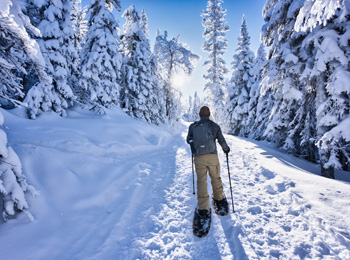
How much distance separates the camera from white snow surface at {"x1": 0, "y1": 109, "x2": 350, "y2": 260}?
2.99 m

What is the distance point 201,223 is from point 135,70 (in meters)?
16.0

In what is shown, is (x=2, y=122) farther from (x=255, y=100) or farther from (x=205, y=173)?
(x=255, y=100)

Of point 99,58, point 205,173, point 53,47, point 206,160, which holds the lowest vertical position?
point 205,173

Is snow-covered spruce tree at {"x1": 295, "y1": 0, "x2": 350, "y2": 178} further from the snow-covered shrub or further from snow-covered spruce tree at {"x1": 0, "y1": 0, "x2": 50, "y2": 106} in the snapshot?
the snow-covered shrub

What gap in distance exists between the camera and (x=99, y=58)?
12.1 meters

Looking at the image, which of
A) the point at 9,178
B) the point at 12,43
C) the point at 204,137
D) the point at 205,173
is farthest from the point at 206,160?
the point at 12,43

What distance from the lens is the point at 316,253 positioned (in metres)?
2.83

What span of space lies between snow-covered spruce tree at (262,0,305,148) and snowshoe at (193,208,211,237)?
23.5 feet

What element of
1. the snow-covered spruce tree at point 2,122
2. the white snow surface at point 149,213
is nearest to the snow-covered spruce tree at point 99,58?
the white snow surface at point 149,213

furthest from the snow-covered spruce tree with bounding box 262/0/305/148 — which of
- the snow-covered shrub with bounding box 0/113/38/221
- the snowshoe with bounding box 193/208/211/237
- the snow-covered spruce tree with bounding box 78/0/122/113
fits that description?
the snow-covered spruce tree with bounding box 78/0/122/113

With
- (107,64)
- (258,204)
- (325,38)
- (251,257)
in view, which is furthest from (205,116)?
(107,64)

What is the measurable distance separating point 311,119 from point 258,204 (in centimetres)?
615

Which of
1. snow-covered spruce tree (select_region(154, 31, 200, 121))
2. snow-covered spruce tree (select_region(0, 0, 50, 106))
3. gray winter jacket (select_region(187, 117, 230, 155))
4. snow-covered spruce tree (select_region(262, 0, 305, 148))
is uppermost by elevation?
snow-covered spruce tree (select_region(154, 31, 200, 121))

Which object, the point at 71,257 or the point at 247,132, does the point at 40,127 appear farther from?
the point at 247,132
